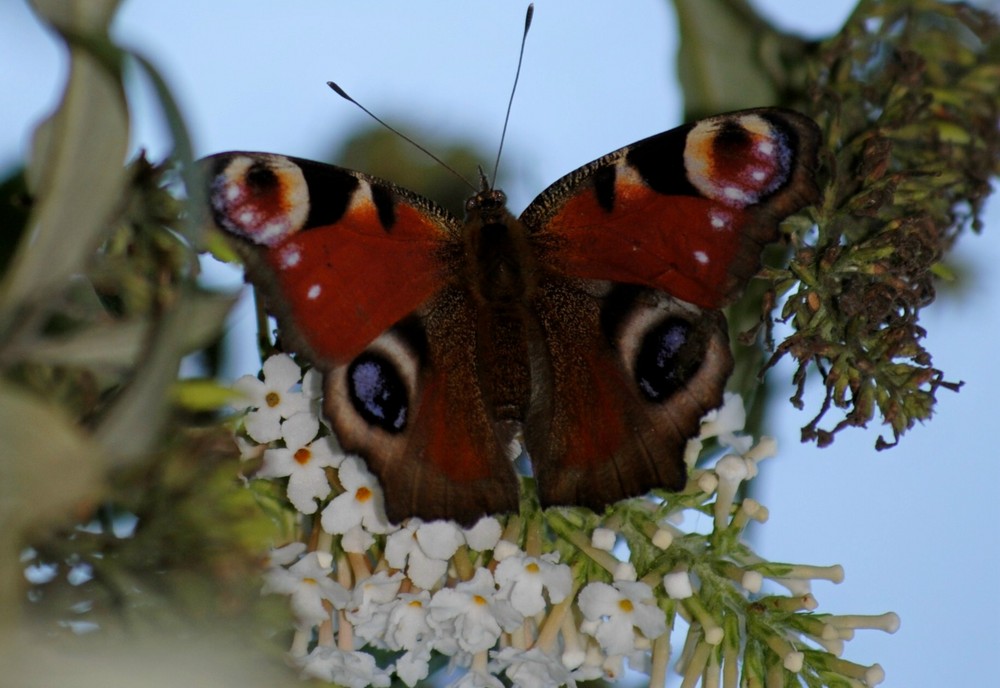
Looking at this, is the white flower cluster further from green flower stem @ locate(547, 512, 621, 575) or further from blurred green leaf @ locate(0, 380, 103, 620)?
blurred green leaf @ locate(0, 380, 103, 620)

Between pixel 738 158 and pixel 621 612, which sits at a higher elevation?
pixel 738 158

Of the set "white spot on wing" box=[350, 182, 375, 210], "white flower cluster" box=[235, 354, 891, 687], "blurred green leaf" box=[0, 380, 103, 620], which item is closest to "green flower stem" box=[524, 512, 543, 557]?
"white flower cluster" box=[235, 354, 891, 687]

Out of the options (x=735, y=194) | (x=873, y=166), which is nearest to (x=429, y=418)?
(x=735, y=194)

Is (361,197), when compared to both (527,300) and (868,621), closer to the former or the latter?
(527,300)

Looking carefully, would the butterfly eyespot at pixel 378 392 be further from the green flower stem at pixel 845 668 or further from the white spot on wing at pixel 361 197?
the green flower stem at pixel 845 668

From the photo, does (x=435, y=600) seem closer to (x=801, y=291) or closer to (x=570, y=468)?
(x=570, y=468)

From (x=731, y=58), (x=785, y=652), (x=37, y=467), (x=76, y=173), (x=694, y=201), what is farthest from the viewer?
(x=731, y=58)

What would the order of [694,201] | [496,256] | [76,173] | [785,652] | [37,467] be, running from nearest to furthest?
[37,467]
[76,173]
[785,652]
[694,201]
[496,256]
